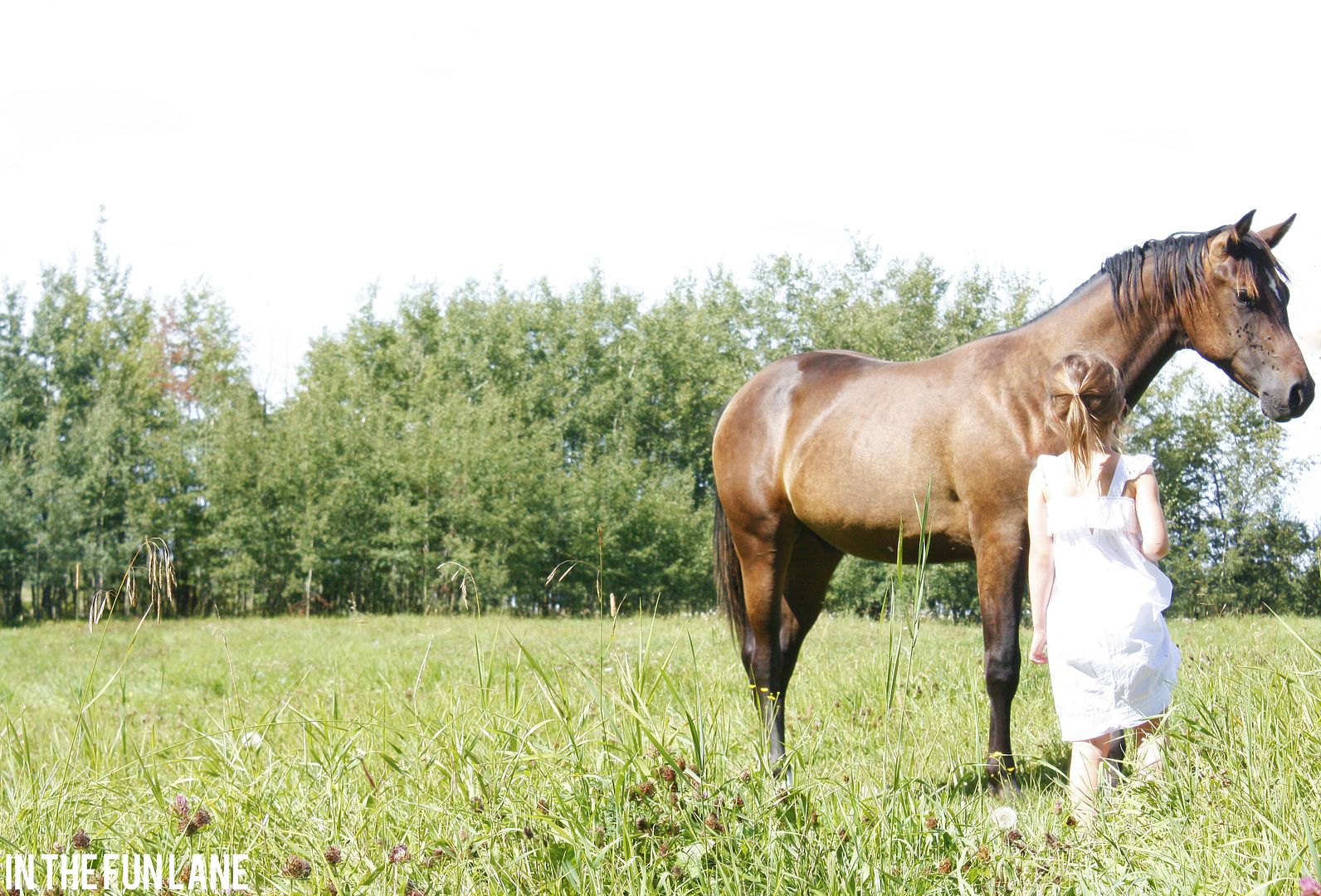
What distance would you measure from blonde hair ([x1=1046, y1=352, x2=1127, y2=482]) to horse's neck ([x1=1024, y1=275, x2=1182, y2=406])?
0.83 m

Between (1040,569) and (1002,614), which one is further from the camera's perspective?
(1002,614)

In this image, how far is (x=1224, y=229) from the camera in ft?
13.5

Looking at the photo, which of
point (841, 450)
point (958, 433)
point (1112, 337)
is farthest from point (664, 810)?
point (1112, 337)

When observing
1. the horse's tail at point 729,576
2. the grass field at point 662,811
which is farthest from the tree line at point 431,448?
the grass field at point 662,811

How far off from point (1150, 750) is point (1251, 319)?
2012mm

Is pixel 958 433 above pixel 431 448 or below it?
below

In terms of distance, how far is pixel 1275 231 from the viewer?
430 centimetres

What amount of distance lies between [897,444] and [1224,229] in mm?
1620

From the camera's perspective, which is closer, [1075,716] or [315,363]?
[1075,716]

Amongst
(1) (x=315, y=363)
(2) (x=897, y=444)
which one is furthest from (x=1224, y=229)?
(1) (x=315, y=363)

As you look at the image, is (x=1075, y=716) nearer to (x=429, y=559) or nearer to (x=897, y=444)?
(x=897, y=444)

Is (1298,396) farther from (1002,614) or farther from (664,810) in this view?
(664,810)

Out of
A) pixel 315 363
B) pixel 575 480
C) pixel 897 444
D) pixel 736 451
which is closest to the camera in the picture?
pixel 897 444

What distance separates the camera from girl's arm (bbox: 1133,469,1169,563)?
3299 mm
